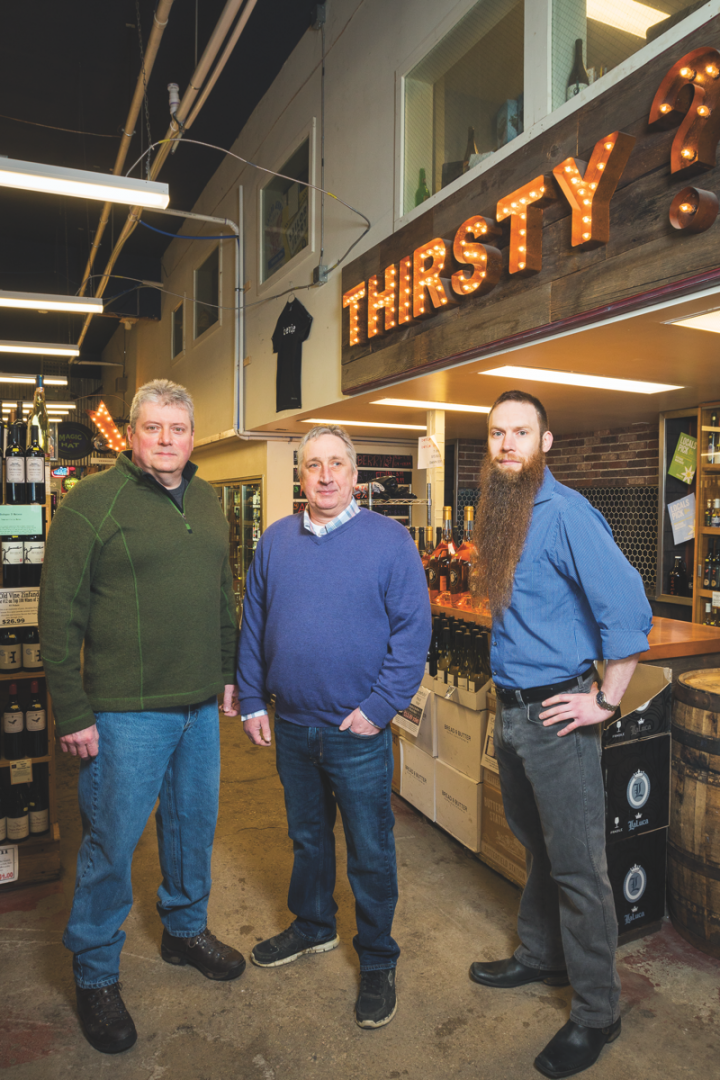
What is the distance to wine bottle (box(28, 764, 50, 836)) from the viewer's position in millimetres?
2975

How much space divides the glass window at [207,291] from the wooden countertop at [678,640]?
20.1 ft

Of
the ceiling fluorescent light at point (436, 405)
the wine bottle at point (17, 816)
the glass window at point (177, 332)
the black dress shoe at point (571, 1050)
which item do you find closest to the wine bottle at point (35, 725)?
the wine bottle at point (17, 816)

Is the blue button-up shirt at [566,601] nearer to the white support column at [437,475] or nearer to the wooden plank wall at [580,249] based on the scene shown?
the wooden plank wall at [580,249]

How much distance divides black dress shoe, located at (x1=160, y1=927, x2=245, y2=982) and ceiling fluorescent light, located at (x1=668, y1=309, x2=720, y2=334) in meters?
2.77

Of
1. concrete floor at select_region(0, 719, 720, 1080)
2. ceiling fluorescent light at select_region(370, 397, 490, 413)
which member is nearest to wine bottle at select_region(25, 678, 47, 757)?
concrete floor at select_region(0, 719, 720, 1080)

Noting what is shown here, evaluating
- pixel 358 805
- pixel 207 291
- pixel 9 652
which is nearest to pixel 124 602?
pixel 358 805

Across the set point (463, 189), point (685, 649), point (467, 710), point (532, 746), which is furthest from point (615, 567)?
point (463, 189)

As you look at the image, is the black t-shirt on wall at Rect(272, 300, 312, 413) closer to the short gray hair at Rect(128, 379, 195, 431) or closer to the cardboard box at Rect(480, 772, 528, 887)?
the short gray hair at Rect(128, 379, 195, 431)

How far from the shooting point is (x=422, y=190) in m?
4.06

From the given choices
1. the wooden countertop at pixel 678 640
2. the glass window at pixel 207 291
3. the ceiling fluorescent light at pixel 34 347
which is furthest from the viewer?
the glass window at pixel 207 291

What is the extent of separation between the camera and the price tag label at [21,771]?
9.50ft

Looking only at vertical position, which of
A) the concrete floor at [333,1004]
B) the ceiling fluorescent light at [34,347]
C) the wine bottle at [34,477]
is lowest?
the concrete floor at [333,1004]

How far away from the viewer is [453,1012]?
2.15 metres

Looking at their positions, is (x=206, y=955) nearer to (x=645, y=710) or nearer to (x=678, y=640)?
(x=645, y=710)
